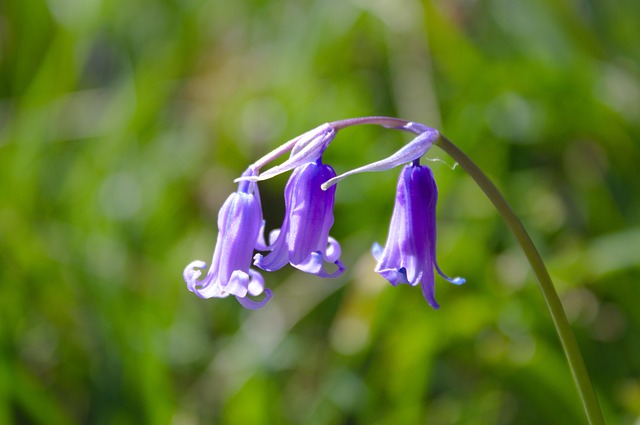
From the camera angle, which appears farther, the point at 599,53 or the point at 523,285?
the point at 599,53

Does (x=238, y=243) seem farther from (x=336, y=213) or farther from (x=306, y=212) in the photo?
(x=336, y=213)

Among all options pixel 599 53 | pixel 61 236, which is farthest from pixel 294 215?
pixel 599 53

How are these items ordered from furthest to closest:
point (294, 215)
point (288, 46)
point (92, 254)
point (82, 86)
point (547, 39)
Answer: point (82, 86) < point (288, 46) < point (547, 39) < point (92, 254) < point (294, 215)

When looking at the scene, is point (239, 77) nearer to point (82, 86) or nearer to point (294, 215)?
point (82, 86)

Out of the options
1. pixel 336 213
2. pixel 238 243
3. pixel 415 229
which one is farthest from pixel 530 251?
pixel 336 213

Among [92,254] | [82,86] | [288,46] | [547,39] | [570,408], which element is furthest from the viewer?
[82,86]

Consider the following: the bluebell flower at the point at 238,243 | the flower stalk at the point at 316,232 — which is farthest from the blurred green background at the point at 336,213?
the bluebell flower at the point at 238,243

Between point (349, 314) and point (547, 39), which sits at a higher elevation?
point (547, 39)

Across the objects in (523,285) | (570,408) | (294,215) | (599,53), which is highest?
(294,215)
